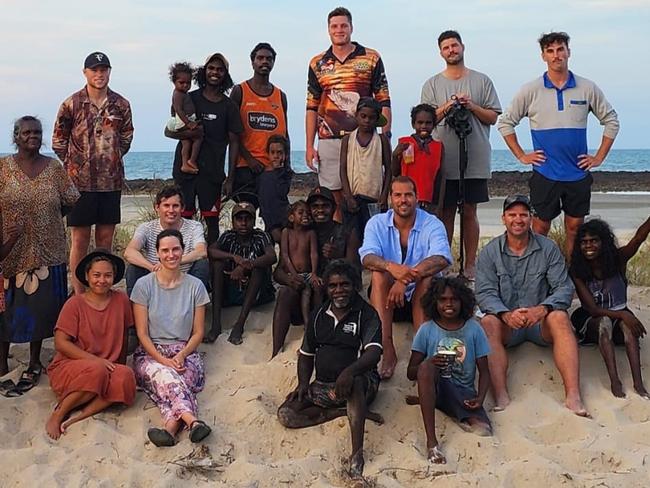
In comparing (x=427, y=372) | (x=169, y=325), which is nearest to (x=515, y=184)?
(x=169, y=325)

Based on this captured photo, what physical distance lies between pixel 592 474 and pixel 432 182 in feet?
9.33

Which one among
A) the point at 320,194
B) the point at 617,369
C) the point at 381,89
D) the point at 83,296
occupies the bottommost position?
the point at 617,369

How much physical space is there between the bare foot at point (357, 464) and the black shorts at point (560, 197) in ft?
9.34

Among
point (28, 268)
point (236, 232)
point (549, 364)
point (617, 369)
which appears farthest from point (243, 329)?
point (617, 369)

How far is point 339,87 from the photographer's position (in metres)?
7.23

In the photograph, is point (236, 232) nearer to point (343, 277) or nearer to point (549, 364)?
point (343, 277)

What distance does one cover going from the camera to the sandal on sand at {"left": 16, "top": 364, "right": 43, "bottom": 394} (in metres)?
5.82

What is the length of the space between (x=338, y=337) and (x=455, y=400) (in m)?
0.85

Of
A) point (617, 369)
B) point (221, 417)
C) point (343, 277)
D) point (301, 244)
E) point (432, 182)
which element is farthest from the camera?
point (432, 182)

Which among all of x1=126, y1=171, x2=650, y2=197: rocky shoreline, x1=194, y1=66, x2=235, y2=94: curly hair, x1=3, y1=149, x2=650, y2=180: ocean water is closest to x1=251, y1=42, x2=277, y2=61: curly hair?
x1=194, y1=66, x2=235, y2=94: curly hair

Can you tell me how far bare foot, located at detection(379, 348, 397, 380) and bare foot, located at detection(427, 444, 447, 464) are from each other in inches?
36.5

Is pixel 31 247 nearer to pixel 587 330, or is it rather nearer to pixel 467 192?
pixel 467 192

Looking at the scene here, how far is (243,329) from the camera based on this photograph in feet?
21.8

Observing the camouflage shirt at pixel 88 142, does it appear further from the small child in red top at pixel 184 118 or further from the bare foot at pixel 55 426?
the bare foot at pixel 55 426
